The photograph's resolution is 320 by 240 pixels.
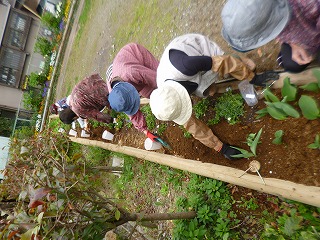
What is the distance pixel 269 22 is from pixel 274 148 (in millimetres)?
1229

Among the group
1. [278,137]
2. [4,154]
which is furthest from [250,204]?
[4,154]

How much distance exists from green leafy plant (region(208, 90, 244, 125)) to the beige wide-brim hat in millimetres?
710

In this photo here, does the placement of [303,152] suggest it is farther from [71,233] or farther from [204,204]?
[71,233]

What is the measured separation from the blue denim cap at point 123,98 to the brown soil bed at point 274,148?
919 millimetres

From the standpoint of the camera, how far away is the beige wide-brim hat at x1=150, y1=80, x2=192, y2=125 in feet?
6.46

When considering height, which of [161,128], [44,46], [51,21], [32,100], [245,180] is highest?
[51,21]

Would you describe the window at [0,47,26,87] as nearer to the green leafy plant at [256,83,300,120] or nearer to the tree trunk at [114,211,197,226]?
the tree trunk at [114,211,197,226]

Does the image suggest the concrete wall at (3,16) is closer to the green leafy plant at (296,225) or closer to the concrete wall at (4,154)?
the concrete wall at (4,154)

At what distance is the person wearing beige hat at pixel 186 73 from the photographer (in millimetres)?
1994

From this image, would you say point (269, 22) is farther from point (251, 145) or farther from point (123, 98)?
point (123, 98)

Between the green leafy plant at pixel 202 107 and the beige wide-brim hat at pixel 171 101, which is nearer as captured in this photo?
the beige wide-brim hat at pixel 171 101

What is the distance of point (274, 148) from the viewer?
7.40 ft

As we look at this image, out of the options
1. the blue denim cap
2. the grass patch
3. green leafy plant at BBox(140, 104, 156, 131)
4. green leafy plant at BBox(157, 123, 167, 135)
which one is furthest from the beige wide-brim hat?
the grass patch

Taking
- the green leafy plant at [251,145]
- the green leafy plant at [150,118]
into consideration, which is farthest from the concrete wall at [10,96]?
the green leafy plant at [251,145]
